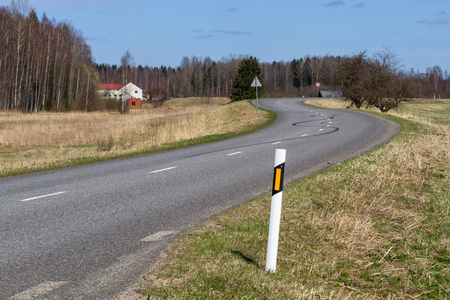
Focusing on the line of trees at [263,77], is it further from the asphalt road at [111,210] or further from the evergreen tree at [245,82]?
the asphalt road at [111,210]

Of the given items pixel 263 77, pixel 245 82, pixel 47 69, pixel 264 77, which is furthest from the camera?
pixel 264 77

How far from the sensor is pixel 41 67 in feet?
202

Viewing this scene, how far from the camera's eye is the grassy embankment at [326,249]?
4008 millimetres

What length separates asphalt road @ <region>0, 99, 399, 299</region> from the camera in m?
4.24

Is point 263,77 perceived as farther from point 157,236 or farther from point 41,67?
point 157,236

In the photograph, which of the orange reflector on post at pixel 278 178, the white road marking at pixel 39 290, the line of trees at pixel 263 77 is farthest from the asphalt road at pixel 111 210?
the line of trees at pixel 263 77

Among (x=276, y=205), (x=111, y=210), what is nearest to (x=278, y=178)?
(x=276, y=205)

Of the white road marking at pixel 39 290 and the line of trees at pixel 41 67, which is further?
the line of trees at pixel 41 67

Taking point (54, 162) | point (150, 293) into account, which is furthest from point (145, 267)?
point (54, 162)

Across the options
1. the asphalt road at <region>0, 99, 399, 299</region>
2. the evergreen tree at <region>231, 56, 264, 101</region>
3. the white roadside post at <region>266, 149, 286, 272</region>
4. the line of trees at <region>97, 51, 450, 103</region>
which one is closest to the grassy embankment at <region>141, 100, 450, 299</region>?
the white roadside post at <region>266, 149, 286, 272</region>

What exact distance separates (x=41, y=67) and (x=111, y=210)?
6088 cm

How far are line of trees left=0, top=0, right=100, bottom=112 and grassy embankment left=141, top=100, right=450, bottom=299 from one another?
163 ft

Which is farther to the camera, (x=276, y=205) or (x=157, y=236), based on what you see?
(x=157, y=236)

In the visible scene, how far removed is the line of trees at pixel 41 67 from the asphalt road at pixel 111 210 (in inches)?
1749
